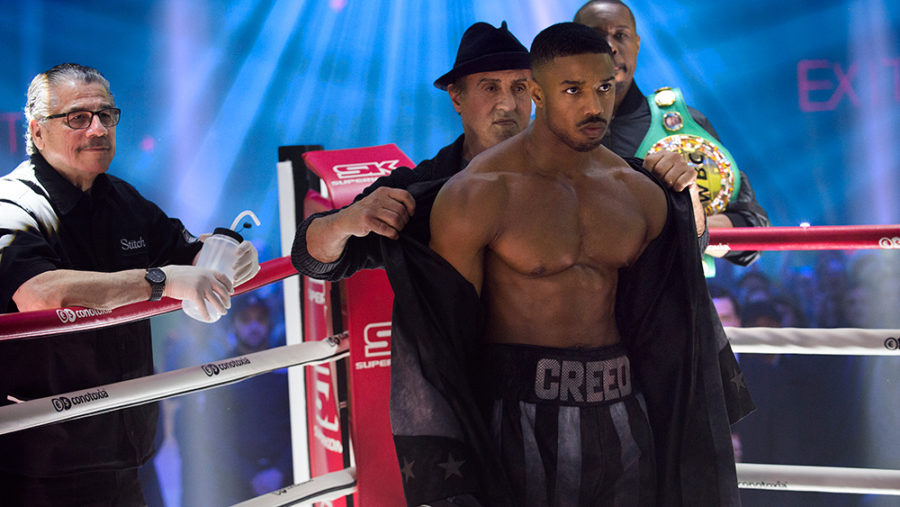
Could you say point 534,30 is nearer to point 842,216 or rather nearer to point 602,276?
point 842,216

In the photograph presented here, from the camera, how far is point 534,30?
3.99m

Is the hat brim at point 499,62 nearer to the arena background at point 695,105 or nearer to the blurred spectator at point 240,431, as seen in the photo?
the arena background at point 695,105

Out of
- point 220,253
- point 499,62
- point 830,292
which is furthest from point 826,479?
point 830,292

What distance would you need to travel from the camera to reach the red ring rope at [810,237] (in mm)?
1884

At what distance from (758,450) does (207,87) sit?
3271 mm

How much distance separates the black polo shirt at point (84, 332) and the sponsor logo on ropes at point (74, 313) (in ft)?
1.14

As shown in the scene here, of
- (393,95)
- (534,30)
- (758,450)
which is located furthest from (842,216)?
(393,95)

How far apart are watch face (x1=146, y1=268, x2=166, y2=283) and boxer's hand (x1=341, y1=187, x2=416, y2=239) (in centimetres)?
44

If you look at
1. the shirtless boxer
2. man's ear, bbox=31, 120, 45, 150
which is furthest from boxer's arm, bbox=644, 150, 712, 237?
man's ear, bbox=31, 120, 45, 150

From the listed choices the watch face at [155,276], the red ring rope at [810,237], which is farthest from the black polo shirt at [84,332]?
the red ring rope at [810,237]

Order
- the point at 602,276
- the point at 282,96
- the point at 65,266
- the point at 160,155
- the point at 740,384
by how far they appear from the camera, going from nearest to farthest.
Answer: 1. the point at 602,276
2. the point at 740,384
3. the point at 65,266
4. the point at 160,155
5. the point at 282,96

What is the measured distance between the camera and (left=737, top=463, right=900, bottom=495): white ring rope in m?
1.90

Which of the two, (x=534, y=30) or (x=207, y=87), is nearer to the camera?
(x=207, y=87)

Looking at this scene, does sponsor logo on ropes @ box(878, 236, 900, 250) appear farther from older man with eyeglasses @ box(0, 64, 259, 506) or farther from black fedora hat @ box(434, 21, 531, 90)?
older man with eyeglasses @ box(0, 64, 259, 506)
